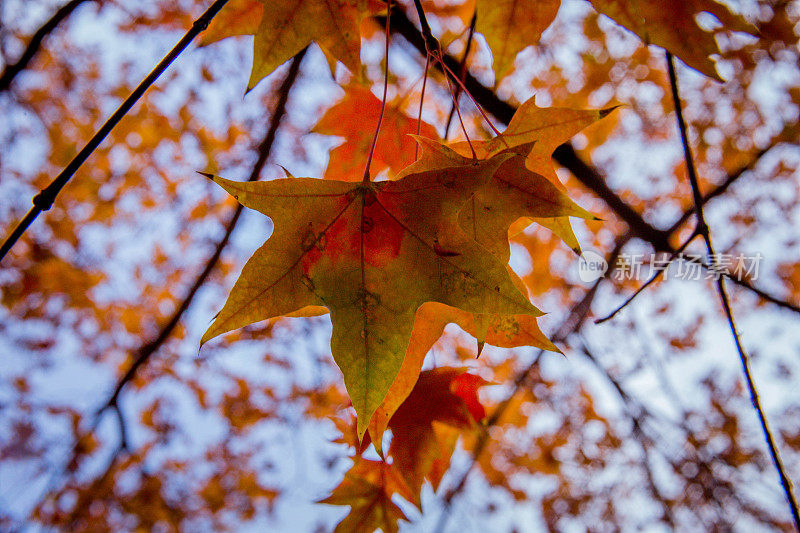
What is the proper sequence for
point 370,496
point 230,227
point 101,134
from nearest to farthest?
1. point 101,134
2. point 370,496
3. point 230,227

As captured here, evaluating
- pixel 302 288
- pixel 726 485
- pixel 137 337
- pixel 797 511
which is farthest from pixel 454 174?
pixel 137 337

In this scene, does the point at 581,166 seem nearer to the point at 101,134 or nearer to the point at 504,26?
the point at 504,26

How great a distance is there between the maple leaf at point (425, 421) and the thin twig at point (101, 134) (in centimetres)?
97

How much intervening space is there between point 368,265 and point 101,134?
0.53 meters

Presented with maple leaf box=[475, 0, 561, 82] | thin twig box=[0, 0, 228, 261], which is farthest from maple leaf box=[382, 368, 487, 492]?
thin twig box=[0, 0, 228, 261]

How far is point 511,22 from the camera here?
1034mm

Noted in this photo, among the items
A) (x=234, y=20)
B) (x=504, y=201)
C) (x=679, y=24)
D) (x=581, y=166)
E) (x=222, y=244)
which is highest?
(x=581, y=166)

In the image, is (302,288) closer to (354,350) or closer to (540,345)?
(354,350)

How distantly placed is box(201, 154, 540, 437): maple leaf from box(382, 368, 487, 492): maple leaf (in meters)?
0.51

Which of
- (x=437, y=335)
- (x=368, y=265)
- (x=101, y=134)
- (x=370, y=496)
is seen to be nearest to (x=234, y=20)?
(x=101, y=134)

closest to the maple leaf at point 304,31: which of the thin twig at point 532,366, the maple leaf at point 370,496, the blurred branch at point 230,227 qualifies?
the maple leaf at point 370,496

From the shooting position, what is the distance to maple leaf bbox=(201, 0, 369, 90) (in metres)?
1.02

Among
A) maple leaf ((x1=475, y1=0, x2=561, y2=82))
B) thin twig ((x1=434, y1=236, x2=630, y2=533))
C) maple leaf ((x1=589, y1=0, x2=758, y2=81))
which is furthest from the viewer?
thin twig ((x1=434, y1=236, x2=630, y2=533))

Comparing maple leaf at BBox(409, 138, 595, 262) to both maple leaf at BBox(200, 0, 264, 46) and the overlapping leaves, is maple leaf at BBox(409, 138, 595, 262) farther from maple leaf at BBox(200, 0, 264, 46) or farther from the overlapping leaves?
maple leaf at BBox(200, 0, 264, 46)
